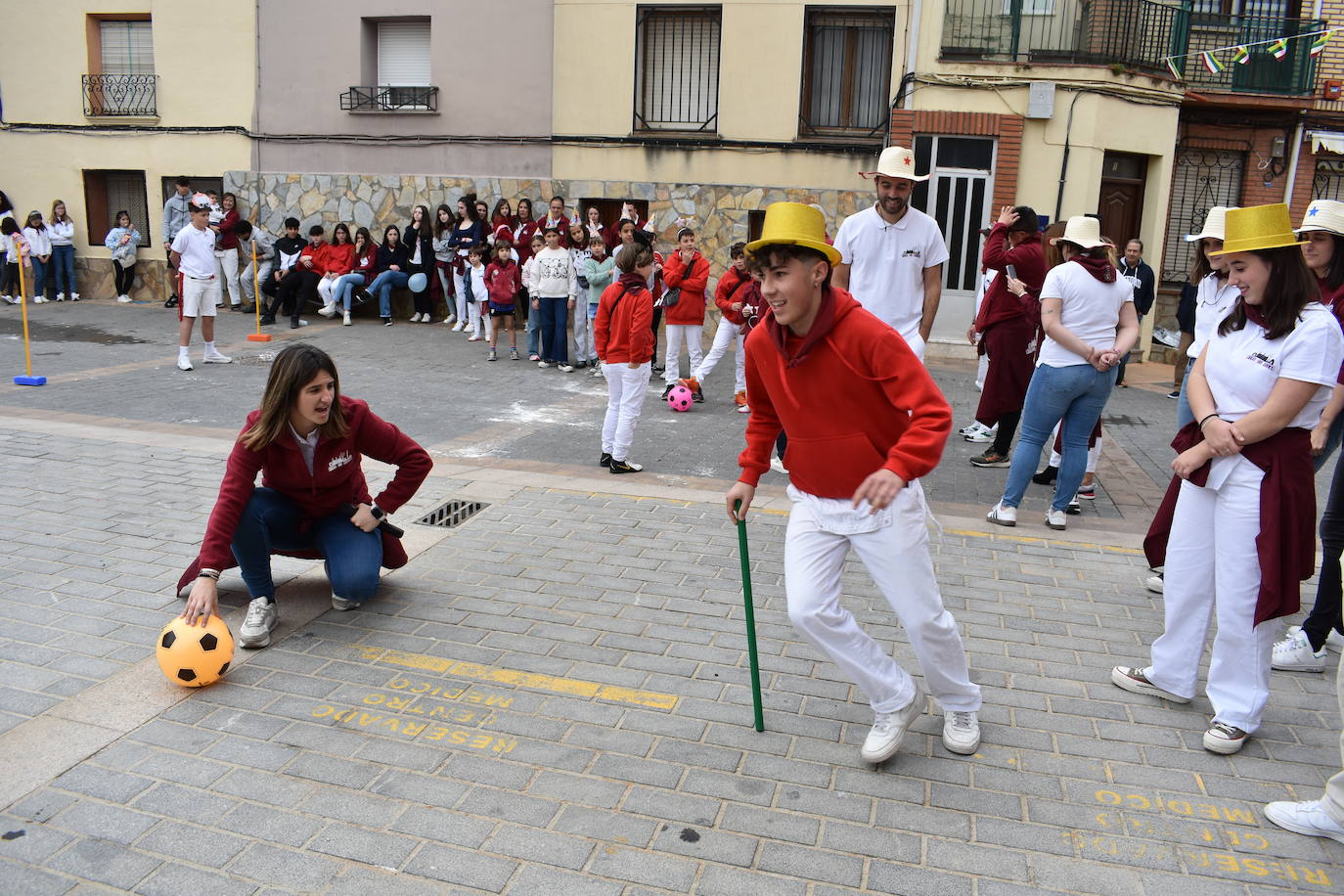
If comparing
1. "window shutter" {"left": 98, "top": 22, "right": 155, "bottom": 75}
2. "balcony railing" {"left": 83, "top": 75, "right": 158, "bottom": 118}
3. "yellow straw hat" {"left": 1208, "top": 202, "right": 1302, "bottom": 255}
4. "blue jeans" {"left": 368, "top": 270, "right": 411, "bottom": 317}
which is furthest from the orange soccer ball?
"window shutter" {"left": 98, "top": 22, "right": 155, "bottom": 75}

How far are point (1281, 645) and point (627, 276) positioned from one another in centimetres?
535

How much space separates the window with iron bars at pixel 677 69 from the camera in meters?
17.5

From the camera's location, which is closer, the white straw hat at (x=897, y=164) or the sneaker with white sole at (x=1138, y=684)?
the sneaker with white sole at (x=1138, y=684)

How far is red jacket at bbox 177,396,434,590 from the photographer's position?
4.64m

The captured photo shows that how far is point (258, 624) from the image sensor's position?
477cm

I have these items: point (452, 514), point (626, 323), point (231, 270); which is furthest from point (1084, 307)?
point (231, 270)

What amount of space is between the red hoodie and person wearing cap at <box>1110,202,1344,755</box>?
4.44ft

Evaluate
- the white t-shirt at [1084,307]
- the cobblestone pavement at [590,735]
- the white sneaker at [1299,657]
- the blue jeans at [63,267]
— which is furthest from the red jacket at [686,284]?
the blue jeans at [63,267]

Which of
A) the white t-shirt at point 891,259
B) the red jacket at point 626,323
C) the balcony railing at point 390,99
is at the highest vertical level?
the balcony railing at point 390,99

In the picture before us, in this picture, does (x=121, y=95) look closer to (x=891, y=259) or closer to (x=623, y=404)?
(x=623, y=404)

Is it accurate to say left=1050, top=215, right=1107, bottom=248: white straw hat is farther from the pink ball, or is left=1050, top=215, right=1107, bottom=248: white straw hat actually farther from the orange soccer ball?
the orange soccer ball

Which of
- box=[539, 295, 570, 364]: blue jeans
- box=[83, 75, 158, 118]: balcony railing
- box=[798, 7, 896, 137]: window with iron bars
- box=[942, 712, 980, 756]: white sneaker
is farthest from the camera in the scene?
box=[83, 75, 158, 118]: balcony railing

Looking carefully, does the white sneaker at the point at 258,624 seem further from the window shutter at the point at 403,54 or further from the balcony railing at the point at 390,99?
the window shutter at the point at 403,54

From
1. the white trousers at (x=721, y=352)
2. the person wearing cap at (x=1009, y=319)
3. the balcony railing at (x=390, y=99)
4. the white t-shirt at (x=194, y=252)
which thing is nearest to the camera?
the person wearing cap at (x=1009, y=319)
